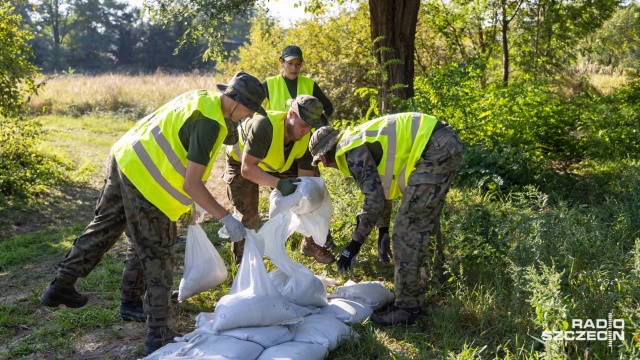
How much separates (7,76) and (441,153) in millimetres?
6469

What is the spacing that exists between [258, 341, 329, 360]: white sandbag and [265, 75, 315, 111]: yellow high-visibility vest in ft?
8.40

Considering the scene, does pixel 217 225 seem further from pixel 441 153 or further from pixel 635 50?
pixel 635 50

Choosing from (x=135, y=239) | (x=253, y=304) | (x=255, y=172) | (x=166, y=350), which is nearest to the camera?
(x=166, y=350)

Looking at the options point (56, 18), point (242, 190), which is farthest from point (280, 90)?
point (56, 18)

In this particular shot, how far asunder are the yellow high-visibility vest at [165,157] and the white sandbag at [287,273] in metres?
0.68

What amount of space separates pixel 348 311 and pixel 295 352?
0.67 m

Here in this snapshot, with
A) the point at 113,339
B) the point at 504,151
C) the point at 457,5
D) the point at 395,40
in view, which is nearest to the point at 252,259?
the point at 113,339

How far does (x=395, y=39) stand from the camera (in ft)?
24.1

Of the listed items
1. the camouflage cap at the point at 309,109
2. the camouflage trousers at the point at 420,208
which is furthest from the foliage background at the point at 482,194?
the camouflage cap at the point at 309,109

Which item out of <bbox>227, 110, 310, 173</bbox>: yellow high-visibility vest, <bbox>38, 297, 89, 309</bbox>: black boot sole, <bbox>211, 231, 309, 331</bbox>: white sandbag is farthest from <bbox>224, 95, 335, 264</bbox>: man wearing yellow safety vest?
<bbox>38, 297, 89, 309</bbox>: black boot sole

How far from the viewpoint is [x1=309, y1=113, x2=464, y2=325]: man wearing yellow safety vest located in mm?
3580

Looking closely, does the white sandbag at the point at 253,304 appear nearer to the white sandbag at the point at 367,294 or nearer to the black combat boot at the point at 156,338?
the black combat boot at the point at 156,338

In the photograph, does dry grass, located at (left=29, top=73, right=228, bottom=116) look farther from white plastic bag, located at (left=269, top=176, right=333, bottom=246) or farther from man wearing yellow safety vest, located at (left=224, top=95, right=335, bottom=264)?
white plastic bag, located at (left=269, top=176, right=333, bottom=246)

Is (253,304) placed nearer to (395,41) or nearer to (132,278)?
(132,278)
